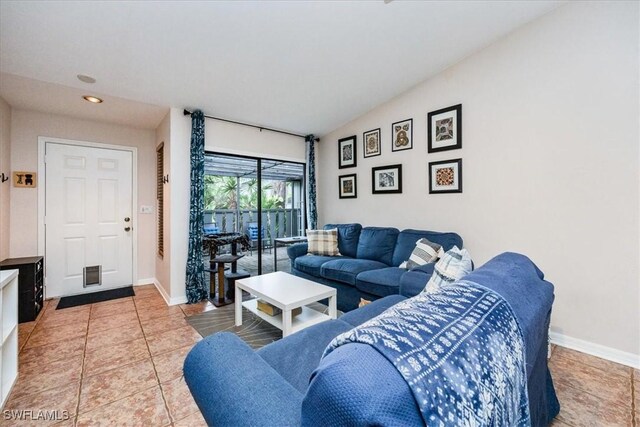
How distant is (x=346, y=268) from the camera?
3055 mm

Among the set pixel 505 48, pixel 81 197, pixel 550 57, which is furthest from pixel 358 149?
pixel 81 197

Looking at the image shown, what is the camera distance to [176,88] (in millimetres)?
2859

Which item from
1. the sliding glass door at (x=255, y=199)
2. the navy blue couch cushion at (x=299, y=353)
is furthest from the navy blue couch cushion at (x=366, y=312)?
the sliding glass door at (x=255, y=199)

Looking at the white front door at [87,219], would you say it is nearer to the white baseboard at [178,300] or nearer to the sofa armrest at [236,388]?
the white baseboard at [178,300]

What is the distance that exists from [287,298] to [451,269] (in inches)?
50.3

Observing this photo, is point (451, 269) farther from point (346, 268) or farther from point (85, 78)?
point (85, 78)

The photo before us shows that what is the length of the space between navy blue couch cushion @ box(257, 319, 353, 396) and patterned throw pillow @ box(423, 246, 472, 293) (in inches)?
24.0

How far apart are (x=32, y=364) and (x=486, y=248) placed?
13.3 feet

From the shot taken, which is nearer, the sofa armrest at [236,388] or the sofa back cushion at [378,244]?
the sofa armrest at [236,388]

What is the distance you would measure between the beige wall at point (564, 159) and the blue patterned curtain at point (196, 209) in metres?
2.88

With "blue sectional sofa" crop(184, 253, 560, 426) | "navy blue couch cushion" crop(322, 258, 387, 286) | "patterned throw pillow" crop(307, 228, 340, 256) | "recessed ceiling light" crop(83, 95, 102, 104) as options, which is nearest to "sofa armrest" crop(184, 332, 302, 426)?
"blue sectional sofa" crop(184, 253, 560, 426)

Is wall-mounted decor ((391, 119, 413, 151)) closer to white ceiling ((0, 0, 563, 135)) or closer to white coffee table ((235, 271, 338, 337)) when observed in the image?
white ceiling ((0, 0, 563, 135))

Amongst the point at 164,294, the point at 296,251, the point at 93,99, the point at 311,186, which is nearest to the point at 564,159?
the point at 296,251

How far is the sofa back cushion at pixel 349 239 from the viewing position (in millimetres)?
3790
